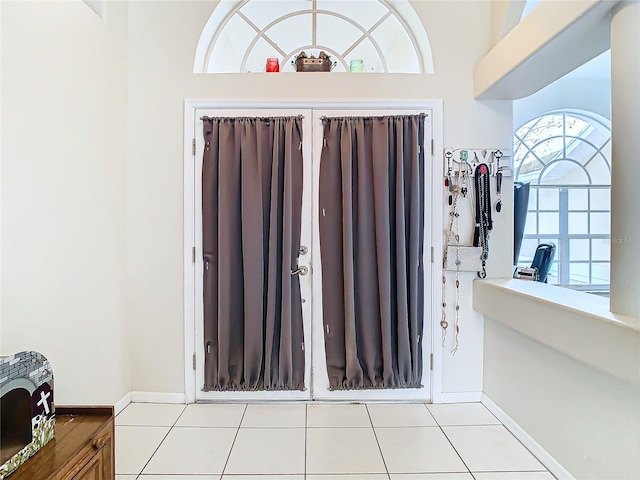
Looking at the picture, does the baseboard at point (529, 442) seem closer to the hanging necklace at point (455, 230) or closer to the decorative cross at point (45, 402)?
the hanging necklace at point (455, 230)

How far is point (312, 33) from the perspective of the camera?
2.77 m

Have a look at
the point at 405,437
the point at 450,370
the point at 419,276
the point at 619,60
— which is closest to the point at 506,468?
the point at 405,437

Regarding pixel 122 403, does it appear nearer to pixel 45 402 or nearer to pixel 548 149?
pixel 45 402

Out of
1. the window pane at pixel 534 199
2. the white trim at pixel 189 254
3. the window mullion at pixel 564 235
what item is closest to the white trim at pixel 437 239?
the white trim at pixel 189 254

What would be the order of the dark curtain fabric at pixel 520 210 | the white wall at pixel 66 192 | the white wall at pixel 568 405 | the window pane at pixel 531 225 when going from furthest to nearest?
the window pane at pixel 531 225
the dark curtain fabric at pixel 520 210
the white wall at pixel 66 192
the white wall at pixel 568 405

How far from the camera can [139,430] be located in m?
2.30

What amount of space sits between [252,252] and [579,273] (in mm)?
3942

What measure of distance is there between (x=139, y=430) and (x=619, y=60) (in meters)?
3.27

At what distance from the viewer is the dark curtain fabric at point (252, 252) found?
253 cm

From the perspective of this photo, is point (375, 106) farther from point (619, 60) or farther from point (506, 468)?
point (506, 468)

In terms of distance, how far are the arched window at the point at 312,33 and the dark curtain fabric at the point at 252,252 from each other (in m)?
0.62

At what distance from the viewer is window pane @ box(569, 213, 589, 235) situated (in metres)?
4.20

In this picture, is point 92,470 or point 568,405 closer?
point 92,470

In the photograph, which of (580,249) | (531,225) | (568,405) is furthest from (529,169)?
(568,405)
